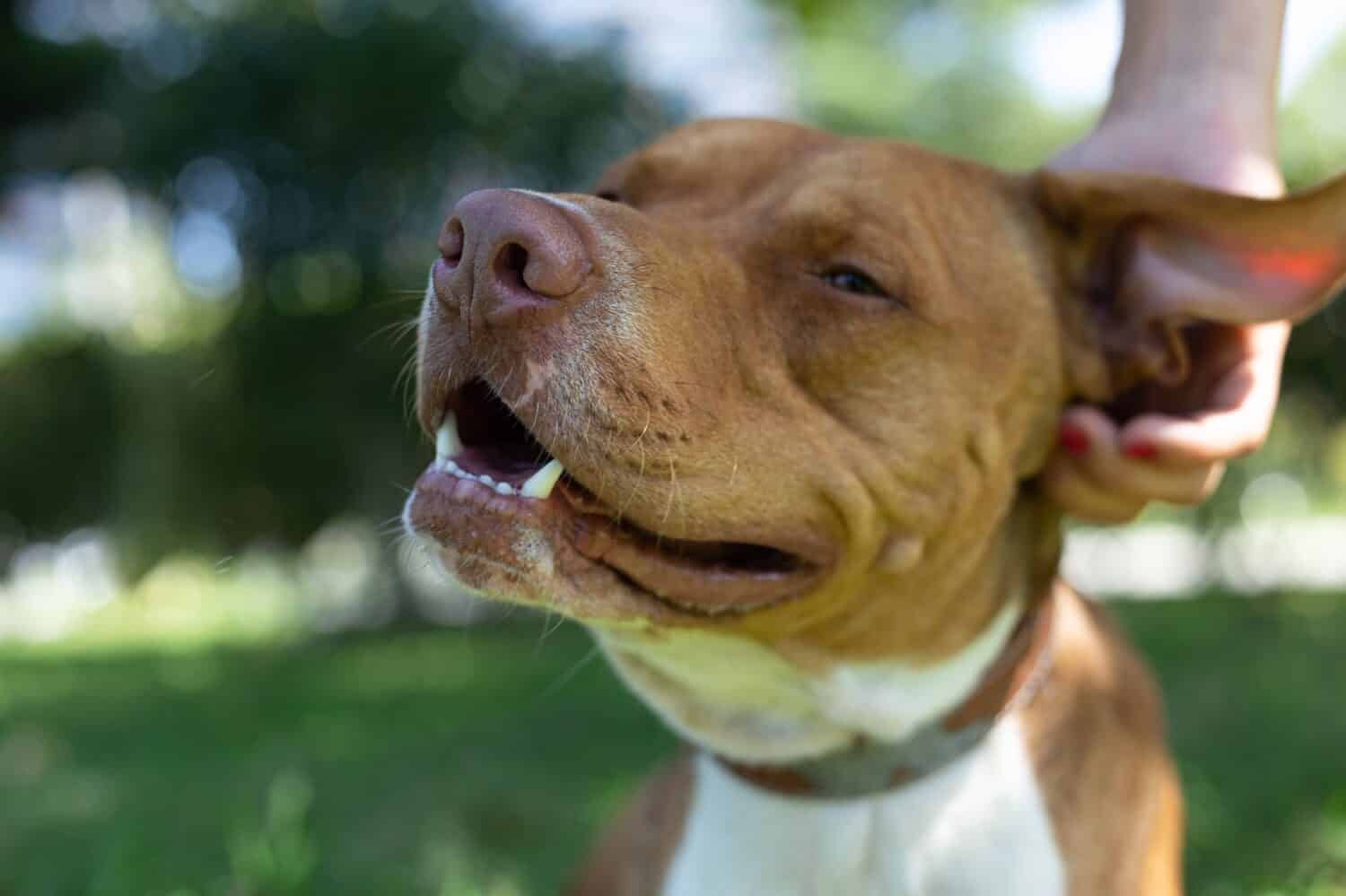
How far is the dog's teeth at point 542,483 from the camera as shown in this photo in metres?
2.17

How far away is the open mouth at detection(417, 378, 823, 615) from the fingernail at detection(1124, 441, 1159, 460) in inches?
27.0

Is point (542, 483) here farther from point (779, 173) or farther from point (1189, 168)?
point (1189, 168)

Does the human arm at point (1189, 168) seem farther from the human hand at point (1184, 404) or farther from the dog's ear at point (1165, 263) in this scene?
the dog's ear at point (1165, 263)

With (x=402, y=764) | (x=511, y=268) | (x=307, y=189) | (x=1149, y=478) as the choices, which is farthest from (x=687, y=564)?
(x=307, y=189)

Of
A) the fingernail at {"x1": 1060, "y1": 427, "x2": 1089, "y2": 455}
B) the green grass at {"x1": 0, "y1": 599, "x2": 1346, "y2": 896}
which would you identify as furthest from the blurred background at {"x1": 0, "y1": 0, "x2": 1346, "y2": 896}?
the fingernail at {"x1": 1060, "y1": 427, "x2": 1089, "y2": 455}

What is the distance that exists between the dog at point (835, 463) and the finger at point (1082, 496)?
49mm

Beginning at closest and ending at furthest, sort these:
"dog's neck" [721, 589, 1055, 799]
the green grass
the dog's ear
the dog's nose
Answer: the dog's nose
the dog's ear
"dog's neck" [721, 589, 1055, 799]
the green grass

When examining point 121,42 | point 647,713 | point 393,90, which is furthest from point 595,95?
point 121,42

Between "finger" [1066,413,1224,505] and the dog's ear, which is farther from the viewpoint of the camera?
"finger" [1066,413,1224,505]

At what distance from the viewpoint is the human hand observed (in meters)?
2.70

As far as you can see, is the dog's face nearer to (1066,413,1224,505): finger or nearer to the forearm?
(1066,413,1224,505): finger

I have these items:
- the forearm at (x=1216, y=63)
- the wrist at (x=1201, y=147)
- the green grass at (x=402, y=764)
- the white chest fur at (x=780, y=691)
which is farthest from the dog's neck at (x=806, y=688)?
the forearm at (x=1216, y=63)

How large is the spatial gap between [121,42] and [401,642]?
8040 millimetres

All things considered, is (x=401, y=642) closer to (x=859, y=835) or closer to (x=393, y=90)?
(x=393, y=90)
